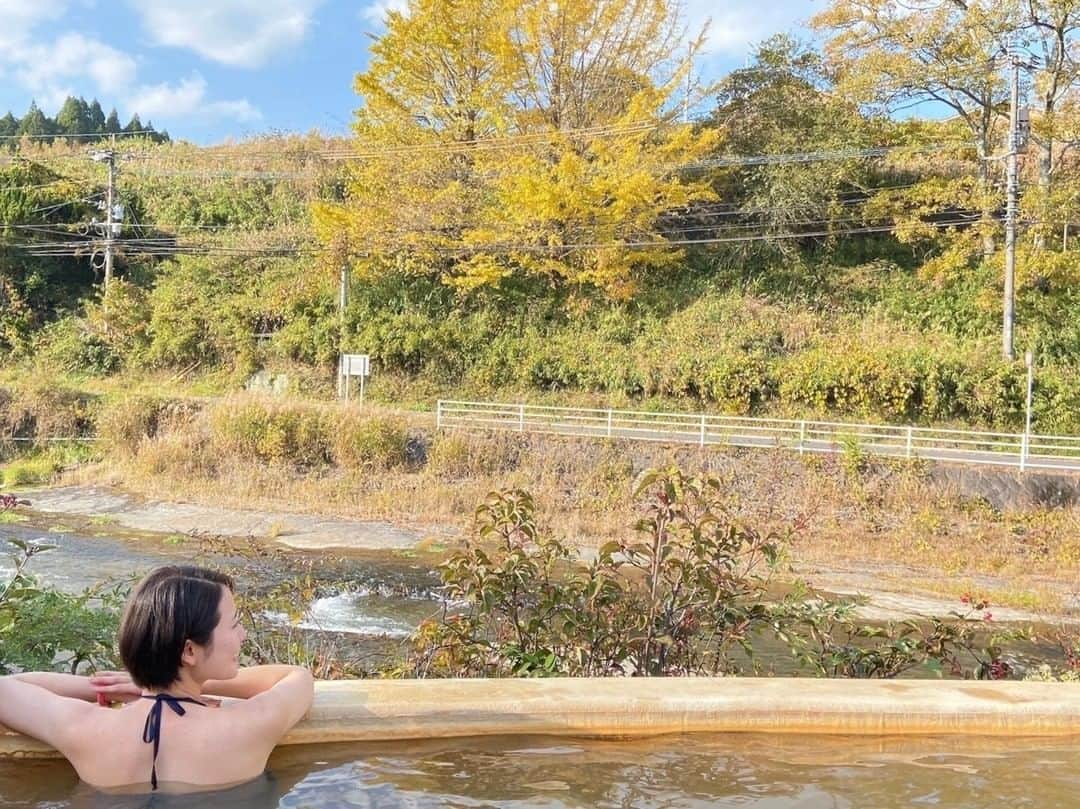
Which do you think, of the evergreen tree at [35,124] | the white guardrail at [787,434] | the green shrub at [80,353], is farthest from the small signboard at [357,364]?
the evergreen tree at [35,124]

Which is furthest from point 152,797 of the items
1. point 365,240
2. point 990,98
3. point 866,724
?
point 990,98

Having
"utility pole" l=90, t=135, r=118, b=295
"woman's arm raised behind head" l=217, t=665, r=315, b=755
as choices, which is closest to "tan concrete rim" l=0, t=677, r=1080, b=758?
"woman's arm raised behind head" l=217, t=665, r=315, b=755

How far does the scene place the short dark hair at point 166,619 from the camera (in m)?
2.14

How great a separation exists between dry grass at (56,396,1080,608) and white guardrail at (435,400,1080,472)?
46 cm

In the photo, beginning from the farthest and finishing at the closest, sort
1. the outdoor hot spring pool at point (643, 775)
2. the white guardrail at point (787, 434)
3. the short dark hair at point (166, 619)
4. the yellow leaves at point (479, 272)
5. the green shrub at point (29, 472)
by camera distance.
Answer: the yellow leaves at point (479, 272)
the green shrub at point (29, 472)
the white guardrail at point (787, 434)
the outdoor hot spring pool at point (643, 775)
the short dark hair at point (166, 619)

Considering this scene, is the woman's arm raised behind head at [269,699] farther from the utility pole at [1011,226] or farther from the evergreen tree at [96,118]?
the evergreen tree at [96,118]

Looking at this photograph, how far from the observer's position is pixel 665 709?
3025mm

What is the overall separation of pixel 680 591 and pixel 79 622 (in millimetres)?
2621

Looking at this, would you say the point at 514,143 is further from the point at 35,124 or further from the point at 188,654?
the point at 35,124

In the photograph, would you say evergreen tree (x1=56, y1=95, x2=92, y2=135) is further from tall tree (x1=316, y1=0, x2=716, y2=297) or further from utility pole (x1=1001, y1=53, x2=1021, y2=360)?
utility pole (x1=1001, y1=53, x2=1021, y2=360)

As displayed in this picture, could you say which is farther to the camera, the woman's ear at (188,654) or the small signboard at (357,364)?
the small signboard at (357,364)

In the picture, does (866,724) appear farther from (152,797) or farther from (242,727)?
(152,797)

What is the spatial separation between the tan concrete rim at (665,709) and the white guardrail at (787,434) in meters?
12.9

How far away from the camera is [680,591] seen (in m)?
4.08
